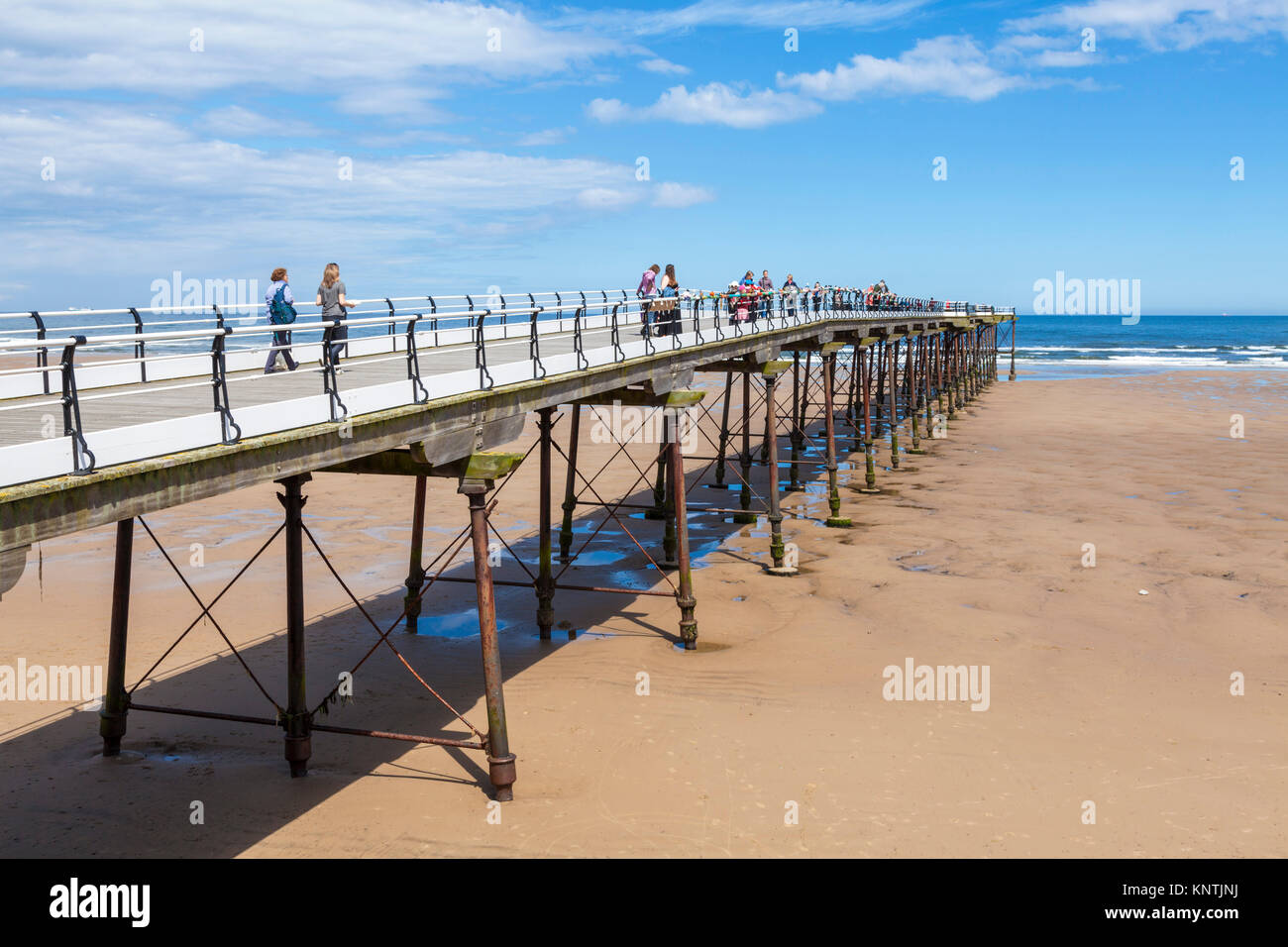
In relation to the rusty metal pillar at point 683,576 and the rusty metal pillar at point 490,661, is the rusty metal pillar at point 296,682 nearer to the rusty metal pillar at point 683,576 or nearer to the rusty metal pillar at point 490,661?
the rusty metal pillar at point 490,661

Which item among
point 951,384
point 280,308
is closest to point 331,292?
point 280,308

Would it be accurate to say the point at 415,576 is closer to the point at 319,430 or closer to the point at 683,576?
the point at 683,576

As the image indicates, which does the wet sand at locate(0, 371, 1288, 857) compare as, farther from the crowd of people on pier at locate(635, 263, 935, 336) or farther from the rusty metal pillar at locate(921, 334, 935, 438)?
the rusty metal pillar at locate(921, 334, 935, 438)

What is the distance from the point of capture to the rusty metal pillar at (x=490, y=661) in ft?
33.3

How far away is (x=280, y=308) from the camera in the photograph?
1251 centimetres

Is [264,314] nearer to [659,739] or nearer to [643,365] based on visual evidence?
[643,365]

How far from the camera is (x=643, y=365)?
14.9 m

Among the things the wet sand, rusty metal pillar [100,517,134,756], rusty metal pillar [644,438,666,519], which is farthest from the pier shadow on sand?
rusty metal pillar [644,438,666,519]

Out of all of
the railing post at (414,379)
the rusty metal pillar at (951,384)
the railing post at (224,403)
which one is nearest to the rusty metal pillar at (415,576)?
the railing post at (414,379)

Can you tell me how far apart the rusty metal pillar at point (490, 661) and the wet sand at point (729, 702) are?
26cm

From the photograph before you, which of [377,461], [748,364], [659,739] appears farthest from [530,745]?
[748,364]

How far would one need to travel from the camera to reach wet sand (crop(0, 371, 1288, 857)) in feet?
31.4

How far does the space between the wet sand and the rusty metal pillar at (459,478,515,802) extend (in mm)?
263
